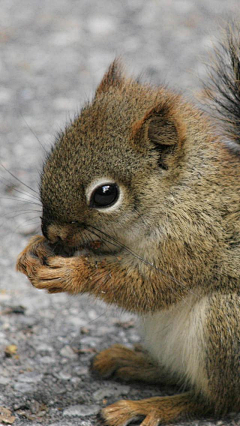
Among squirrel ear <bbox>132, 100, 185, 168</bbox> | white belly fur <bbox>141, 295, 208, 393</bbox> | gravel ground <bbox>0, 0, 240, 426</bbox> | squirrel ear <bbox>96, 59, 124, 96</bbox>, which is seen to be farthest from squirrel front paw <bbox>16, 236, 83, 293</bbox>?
squirrel ear <bbox>96, 59, 124, 96</bbox>

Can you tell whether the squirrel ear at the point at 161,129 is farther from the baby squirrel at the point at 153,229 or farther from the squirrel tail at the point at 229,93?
the squirrel tail at the point at 229,93

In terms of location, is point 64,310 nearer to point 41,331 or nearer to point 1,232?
point 41,331

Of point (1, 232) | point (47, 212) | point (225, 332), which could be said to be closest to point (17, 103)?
point (1, 232)

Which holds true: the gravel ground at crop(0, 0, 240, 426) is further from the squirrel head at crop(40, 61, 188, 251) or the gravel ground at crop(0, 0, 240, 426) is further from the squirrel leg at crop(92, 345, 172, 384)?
the squirrel head at crop(40, 61, 188, 251)

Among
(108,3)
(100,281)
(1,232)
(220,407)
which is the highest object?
(108,3)

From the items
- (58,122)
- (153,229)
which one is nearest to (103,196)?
(153,229)
